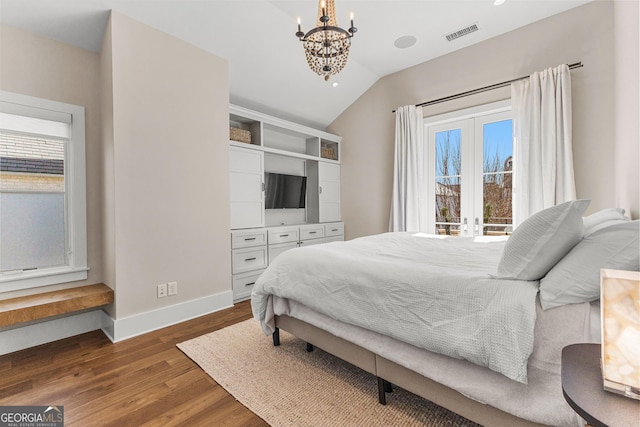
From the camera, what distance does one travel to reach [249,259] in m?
3.51

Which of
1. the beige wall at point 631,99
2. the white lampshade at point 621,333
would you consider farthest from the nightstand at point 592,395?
the beige wall at point 631,99

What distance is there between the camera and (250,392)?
1701mm

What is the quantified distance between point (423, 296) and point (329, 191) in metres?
3.60

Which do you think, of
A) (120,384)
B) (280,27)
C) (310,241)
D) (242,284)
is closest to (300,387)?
(120,384)

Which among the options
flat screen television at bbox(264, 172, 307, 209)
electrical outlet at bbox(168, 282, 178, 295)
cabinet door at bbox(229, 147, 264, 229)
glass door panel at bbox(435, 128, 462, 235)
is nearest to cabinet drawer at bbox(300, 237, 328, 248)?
flat screen television at bbox(264, 172, 307, 209)

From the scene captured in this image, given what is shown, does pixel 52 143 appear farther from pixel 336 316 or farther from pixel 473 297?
pixel 473 297

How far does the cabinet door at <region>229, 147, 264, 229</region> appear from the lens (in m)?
3.50

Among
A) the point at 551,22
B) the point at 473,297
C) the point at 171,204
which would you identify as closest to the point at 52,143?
the point at 171,204

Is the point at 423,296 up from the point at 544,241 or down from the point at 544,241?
down

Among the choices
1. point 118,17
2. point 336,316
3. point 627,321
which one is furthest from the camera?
point 118,17

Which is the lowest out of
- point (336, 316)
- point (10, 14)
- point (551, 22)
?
point (336, 316)

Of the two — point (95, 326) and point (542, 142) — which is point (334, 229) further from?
point (95, 326)

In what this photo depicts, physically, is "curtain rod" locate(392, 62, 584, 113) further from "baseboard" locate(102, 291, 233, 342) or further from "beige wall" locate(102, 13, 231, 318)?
"baseboard" locate(102, 291, 233, 342)

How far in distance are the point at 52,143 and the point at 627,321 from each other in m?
3.76
